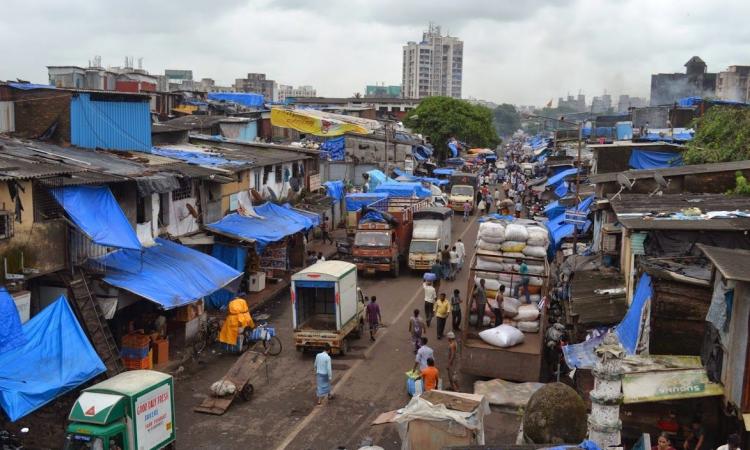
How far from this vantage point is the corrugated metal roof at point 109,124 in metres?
19.4

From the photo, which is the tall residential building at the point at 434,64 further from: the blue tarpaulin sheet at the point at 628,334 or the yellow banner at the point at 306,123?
the blue tarpaulin sheet at the point at 628,334

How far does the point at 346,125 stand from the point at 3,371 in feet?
113

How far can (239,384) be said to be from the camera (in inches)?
575

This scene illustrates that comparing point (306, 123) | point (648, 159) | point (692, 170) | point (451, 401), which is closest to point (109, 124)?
Answer: point (451, 401)

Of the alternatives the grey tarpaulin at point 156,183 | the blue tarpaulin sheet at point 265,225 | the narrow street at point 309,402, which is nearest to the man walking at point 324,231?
the blue tarpaulin sheet at point 265,225

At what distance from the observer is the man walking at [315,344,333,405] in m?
14.3

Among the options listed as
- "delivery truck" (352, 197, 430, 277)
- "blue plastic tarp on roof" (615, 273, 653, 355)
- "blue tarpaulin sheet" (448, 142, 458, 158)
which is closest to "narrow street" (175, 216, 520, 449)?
"blue plastic tarp on roof" (615, 273, 653, 355)

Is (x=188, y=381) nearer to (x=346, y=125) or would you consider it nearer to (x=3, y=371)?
(x=3, y=371)

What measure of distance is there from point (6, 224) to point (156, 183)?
14.7 feet

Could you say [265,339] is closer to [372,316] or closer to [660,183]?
[372,316]

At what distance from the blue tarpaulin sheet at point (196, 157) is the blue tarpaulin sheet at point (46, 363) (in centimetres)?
992

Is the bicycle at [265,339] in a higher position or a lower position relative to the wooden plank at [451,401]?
lower

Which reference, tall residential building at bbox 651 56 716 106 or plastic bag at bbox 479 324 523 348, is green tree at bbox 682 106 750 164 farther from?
tall residential building at bbox 651 56 716 106

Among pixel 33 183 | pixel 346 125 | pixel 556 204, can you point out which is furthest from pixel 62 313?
pixel 346 125
